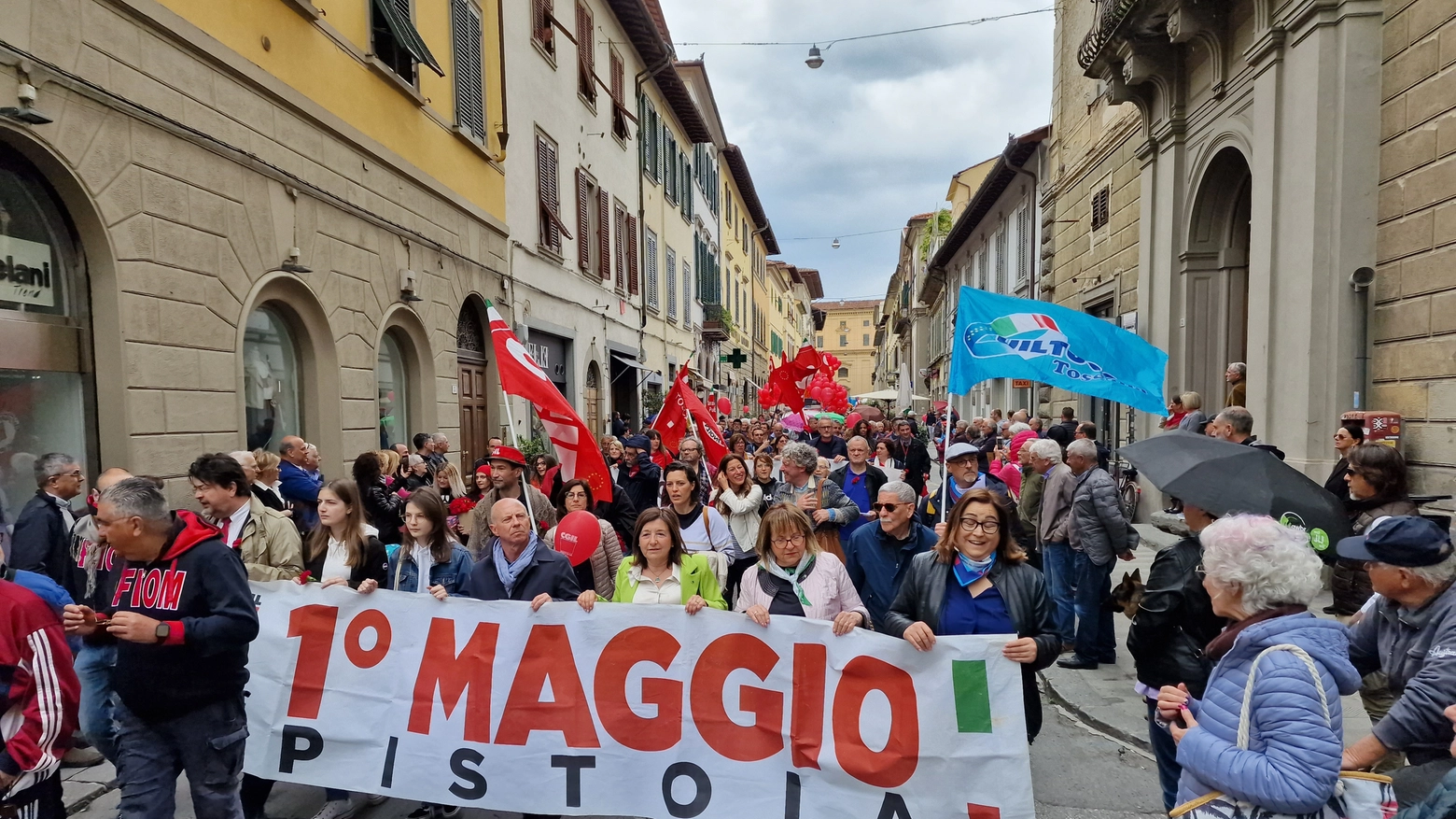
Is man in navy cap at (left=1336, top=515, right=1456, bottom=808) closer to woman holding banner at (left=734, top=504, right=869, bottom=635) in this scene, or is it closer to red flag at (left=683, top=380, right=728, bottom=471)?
woman holding banner at (left=734, top=504, right=869, bottom=635)

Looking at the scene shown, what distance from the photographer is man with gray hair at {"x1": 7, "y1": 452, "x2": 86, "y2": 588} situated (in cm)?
454

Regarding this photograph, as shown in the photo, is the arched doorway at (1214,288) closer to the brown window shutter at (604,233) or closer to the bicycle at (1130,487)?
the bicycle at (1130,487)

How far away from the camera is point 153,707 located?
9.99ft

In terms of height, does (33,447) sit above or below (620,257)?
below

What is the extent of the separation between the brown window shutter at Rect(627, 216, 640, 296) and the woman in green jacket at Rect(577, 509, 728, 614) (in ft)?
57.1

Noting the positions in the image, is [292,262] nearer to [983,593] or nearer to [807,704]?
[807,704]

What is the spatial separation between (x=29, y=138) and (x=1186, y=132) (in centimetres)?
1214

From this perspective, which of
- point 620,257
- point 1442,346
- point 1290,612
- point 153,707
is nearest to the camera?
point 1290,612

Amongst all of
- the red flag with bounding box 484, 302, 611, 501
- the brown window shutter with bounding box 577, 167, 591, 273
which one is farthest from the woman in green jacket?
the brown window shutter with bounding box 577, 167, 591, 273

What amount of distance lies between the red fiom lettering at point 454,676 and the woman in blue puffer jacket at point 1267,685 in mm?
2857

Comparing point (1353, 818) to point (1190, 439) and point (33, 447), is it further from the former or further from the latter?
point (33, 447)

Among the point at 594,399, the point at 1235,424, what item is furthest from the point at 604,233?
the point at 1235,424

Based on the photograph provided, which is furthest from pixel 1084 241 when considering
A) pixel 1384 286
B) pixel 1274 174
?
pixel 1384 286

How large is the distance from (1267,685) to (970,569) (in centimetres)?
144
